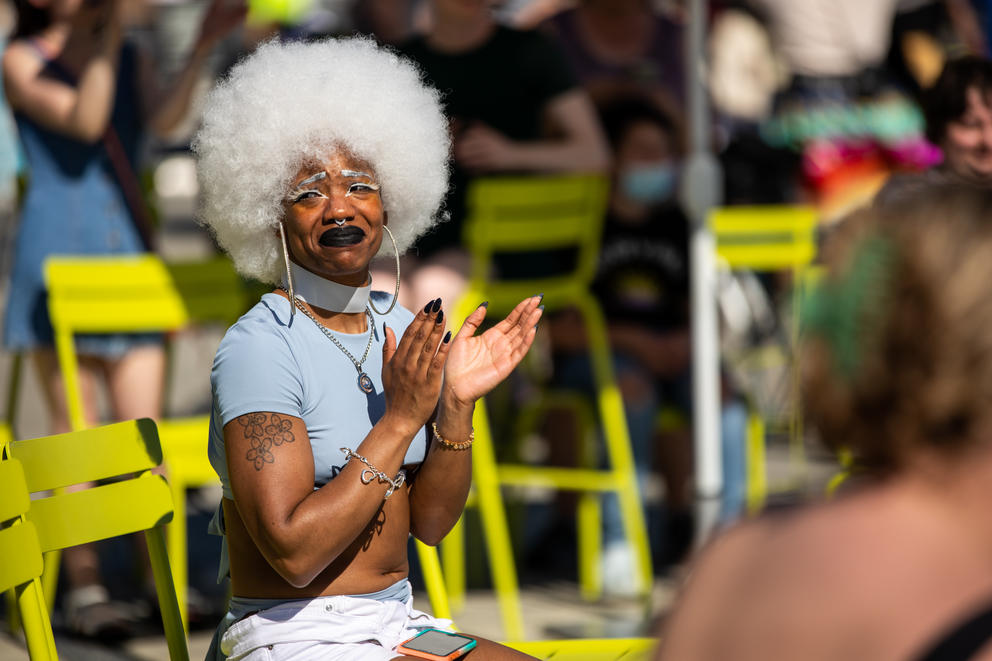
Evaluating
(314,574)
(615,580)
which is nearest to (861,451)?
(314,574)

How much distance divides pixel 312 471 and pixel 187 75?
239cm

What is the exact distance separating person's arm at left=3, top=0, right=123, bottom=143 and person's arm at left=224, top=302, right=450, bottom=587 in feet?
7.10

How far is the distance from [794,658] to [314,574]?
104cm

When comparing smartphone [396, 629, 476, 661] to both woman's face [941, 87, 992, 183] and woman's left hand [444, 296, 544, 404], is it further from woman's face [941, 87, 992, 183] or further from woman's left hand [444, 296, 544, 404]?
woman's face [941, 87, 992, 183]

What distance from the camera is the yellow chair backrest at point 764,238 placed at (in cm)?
482

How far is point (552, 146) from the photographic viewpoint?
4.01m

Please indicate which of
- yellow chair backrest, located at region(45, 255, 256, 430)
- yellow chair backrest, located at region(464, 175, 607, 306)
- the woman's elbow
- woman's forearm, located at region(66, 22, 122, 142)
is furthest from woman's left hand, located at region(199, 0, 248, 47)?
the woman's elbow

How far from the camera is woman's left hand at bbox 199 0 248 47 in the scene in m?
3.93

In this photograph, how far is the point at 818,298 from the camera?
1122mm

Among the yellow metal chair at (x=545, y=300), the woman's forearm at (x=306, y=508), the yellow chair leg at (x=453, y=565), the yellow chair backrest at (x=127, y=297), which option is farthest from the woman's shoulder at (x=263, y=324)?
the yellow chair leg at (x=453, y=565)

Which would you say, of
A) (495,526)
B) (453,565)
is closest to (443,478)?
(495,526)

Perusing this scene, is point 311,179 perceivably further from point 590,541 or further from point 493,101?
point 590,541

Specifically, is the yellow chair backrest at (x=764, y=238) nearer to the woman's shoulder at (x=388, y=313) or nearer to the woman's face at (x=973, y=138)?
the woman's face at (x=973, y=138)

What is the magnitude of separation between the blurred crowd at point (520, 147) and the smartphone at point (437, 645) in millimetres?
1012
